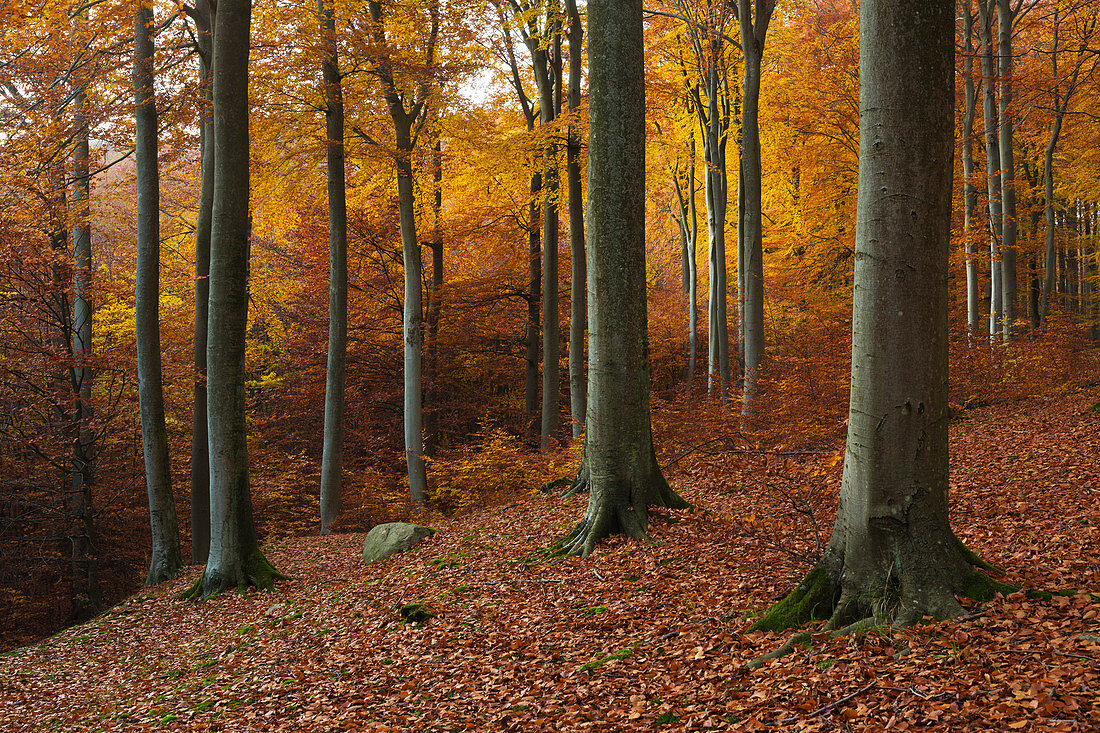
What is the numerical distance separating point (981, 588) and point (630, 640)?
2.04 metres

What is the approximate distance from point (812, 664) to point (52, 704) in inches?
253

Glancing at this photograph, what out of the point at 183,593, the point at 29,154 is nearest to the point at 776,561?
the point at 183,593

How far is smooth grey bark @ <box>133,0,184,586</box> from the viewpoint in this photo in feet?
35.5

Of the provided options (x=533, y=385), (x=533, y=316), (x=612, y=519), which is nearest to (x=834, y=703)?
(x=612, y=519)

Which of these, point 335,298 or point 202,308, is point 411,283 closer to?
point 335,298

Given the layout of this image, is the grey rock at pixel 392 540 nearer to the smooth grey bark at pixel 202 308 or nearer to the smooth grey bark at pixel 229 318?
the smooth grey bark at pixel 229 318

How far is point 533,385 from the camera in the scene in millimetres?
17531

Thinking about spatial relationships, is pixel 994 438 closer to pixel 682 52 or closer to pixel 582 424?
pixel 582 424

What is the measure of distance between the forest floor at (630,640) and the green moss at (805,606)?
0.15 metres

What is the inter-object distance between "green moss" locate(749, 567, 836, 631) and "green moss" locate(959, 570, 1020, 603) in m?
0.64

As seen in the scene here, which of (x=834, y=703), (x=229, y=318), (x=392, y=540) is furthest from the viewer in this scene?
(x=392, y=540)

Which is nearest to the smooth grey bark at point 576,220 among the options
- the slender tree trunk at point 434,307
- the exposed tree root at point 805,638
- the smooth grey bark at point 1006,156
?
the slender tree trunk at point 434,307

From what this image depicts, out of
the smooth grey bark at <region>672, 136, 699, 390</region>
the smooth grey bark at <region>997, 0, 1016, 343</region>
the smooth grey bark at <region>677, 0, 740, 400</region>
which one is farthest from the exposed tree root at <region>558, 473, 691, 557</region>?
the smooth grey bark at <region>672, 136, 699, 390</region>

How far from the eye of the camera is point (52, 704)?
607 cm
